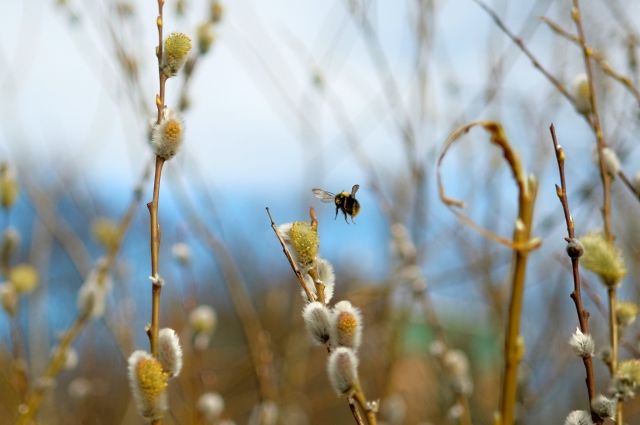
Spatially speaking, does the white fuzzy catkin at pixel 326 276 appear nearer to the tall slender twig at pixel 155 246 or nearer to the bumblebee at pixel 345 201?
the tall slender twig at pixel 155 246

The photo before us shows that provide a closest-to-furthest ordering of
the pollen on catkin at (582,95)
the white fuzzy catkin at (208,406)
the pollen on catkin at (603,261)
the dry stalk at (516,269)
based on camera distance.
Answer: the dry stalk at (516,269)
the pollen on catkin at (603,261)
the pollen on catkin at (582,95)
the white fuzzy catkin at (208,406)

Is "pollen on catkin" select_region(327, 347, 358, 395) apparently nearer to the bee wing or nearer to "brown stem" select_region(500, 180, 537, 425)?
"brown stem" select_region(500, 180, 537, 425)

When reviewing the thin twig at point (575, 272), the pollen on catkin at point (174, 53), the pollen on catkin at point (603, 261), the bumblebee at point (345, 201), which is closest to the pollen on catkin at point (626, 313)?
the thin twig at point (575, 272)

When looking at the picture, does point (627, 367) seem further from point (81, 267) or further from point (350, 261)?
point (350, 261)

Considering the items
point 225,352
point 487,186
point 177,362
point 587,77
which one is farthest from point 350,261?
point 177,362

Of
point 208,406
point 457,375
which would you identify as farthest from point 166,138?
point 457,375

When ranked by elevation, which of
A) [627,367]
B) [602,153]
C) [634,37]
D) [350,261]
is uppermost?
[350,261]

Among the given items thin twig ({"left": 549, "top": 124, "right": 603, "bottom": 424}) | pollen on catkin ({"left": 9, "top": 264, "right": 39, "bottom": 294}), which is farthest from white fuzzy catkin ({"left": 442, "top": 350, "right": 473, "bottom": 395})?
pollen on catkin ({"left": 9, "top": 264, "right": 39, "bottom": 294})
